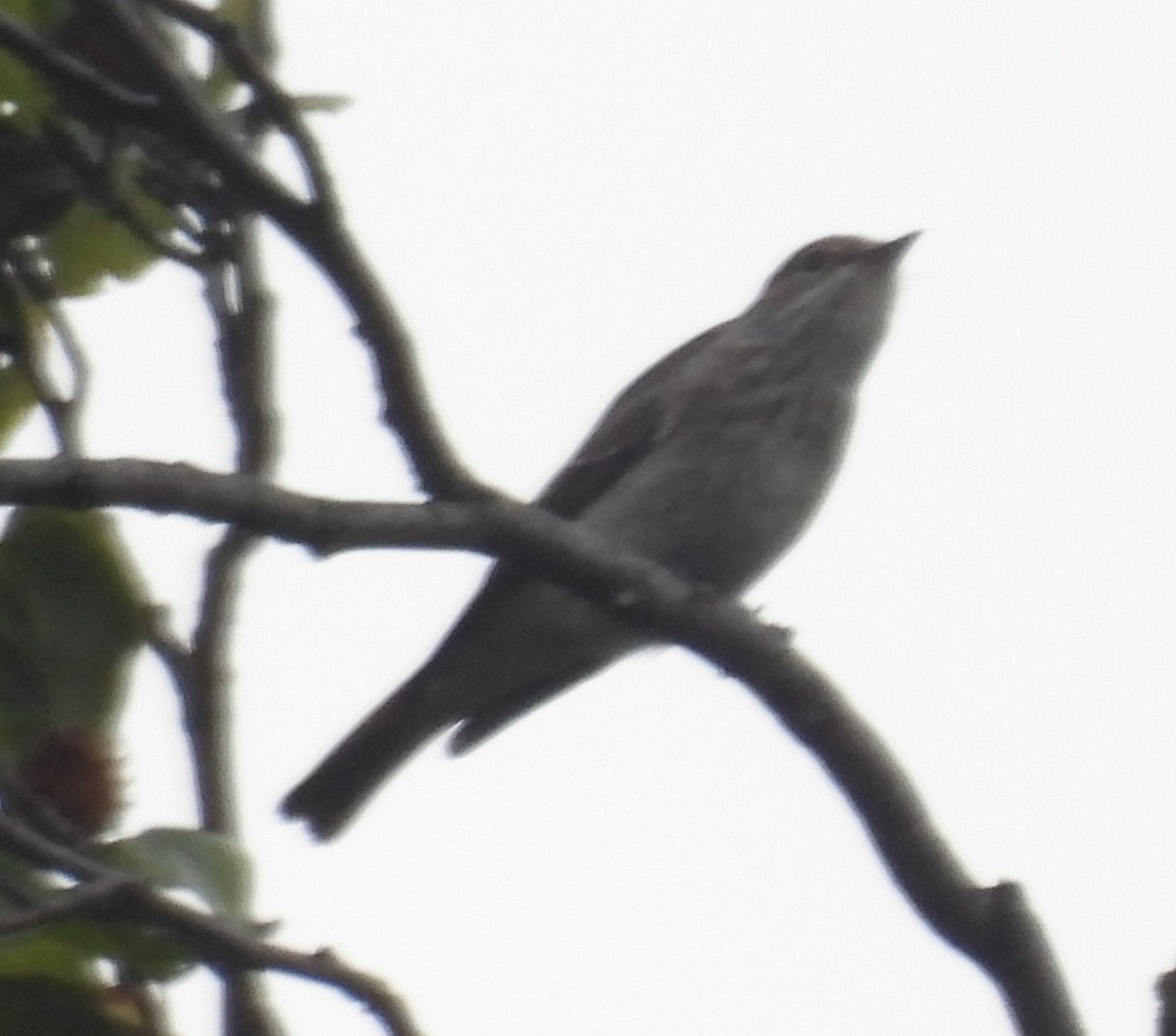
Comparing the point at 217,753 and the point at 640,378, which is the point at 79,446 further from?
the point at 640,378

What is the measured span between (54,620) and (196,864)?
54 cm

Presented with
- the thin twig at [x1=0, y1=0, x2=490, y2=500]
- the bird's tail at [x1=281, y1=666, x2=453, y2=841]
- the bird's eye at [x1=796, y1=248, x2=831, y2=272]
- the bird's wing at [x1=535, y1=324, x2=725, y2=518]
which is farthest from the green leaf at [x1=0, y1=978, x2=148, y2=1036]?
the bird's eye at [x1=796, y1=248, x2=831, y2=272]

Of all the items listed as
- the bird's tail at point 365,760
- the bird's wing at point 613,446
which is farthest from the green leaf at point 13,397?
the bird's wing at point 613,446

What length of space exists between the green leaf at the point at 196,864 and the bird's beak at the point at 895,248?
4563mm

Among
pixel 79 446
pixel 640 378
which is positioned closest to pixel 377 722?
pixel 640 378

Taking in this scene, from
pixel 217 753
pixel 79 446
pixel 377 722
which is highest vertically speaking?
pixel 377 722

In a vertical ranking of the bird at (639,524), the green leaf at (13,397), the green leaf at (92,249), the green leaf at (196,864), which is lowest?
the green leaf at (196,864)

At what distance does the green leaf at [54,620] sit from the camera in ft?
10.5

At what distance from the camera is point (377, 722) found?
6238 millimetres

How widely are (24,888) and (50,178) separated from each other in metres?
1.52

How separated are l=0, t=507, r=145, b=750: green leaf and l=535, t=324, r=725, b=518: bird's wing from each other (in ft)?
10.2

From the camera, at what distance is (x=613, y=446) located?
6.55m

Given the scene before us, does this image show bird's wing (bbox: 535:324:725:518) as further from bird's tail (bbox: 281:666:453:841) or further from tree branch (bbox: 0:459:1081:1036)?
tree branch (bbox: 0:459:1081:1036)

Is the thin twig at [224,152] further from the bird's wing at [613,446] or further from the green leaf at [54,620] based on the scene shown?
the bird's wing at [613,446]
